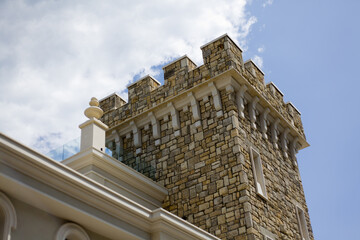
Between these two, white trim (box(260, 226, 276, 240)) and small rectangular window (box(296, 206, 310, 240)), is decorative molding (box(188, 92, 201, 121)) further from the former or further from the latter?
small rectangular window (box(296, 206, 310, 240))

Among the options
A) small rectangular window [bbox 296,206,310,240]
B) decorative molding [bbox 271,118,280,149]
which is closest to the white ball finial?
decorative molding [bbox 271,118,280,149]

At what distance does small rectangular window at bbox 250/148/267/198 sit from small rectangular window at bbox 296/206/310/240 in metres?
2.26

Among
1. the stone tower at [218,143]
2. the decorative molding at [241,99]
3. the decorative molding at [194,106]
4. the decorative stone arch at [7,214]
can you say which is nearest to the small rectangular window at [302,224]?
the stone tower at [218,143]

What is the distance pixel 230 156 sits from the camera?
12.6 metres

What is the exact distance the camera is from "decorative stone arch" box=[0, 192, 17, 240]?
645cm

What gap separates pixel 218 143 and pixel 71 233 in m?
6.28

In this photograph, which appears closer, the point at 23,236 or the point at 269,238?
the point at 23,236

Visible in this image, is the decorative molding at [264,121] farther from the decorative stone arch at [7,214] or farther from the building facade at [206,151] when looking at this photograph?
the decorative stone arch at [7,214]

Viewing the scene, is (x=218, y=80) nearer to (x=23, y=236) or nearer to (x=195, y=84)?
(x=195, y=84)

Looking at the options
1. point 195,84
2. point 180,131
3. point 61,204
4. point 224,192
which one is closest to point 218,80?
point 195,84

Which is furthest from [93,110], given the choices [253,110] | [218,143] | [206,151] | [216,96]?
[253,110]

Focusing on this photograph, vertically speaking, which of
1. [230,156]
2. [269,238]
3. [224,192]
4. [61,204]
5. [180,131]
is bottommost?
[61,204]

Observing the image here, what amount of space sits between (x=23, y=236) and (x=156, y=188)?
6.57 m

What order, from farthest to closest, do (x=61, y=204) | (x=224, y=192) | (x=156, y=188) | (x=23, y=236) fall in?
(x=156, y=188) → (x=224, y=192) → (x=61, y=204) → (x=23, y=236)
